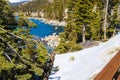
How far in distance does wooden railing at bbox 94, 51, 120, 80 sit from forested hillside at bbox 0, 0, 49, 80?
7.19 m

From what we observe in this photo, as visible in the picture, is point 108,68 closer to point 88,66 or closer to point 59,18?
point 88,66

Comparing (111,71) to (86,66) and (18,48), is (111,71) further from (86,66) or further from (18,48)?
(18,48)

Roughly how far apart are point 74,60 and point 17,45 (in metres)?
2.58

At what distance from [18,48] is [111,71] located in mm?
10290

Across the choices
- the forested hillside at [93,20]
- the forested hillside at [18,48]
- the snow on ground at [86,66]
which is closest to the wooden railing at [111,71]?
the snow on ground at [86,66]

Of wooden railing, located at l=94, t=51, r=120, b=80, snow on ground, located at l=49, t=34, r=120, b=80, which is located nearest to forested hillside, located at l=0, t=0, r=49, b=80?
snow on ground, located at l=49, t=34, r=120, b=80

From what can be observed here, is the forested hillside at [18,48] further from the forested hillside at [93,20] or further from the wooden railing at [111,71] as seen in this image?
the forested hillside at [93,20]

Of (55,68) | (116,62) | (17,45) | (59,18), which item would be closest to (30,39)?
(17,45)

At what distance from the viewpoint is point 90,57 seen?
420 inches

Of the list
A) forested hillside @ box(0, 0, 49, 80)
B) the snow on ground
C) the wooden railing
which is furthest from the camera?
forested hillside @ box(0, 0, 49, 80)

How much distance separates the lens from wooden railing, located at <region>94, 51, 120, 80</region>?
282 cm

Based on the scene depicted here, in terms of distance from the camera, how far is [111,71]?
3.01 metres

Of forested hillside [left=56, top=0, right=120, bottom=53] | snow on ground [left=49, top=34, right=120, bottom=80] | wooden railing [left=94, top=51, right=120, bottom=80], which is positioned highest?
wooden railing [left=94, top=51, right=120, bottom=80]

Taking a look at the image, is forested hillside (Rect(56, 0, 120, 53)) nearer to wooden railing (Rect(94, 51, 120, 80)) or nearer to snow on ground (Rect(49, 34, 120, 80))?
snow on ground (Rect(49, 34, 120, 80))
